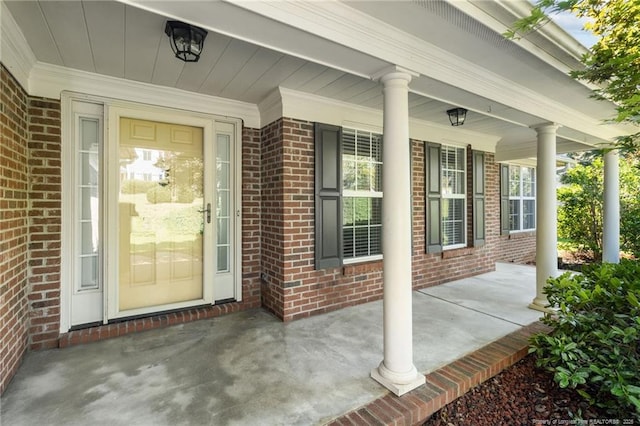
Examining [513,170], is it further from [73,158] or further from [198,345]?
[73,158]

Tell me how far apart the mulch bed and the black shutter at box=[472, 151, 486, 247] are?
121 inches

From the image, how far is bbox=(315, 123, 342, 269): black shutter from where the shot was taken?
347cm

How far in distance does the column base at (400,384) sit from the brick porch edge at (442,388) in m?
0.03

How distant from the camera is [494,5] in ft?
6.38

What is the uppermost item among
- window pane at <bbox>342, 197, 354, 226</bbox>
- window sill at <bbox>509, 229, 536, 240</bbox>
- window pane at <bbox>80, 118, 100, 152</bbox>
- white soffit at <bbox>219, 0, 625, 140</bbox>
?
white soffit at <bbox>219, 0, 625, 140</bbox>

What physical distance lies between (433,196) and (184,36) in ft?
12.7

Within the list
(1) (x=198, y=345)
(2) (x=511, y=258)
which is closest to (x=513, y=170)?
(2) (x=511, y=258)

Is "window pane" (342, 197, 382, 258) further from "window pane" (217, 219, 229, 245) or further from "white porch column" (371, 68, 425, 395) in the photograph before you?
→ "white porch column" (371, 68, 425, 395)

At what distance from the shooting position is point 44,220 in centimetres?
265

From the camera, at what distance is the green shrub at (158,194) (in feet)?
10.5

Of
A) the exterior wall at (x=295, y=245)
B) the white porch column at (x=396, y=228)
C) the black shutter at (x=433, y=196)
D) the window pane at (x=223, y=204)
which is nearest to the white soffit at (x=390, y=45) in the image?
the white porch column at (x=396, y=228)

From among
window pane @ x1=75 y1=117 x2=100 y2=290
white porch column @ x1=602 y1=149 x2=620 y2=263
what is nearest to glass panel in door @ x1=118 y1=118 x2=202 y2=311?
window pane @ x1=75 y1=117 x2=100 y2=290

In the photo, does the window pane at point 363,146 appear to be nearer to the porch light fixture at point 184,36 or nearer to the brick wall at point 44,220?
the porch light fixture at point 184,36

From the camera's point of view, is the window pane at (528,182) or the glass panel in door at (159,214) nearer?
the glass panel in door at (159,214)
